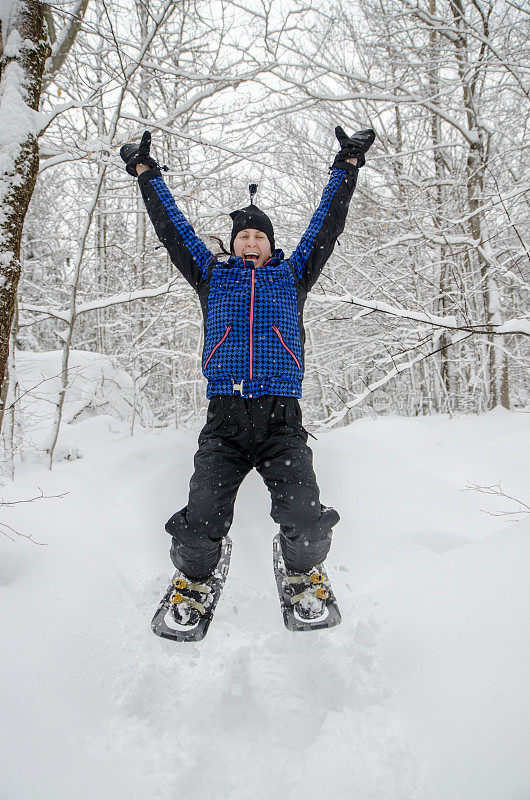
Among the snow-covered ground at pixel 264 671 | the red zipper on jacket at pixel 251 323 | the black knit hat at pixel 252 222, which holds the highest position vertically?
the black knit hat at pixel 252 222

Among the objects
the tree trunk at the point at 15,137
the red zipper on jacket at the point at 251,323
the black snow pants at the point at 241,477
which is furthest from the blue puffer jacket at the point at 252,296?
the tree trunk at the point at 15,137

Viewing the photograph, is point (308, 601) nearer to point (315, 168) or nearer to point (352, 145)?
point (352, 145)

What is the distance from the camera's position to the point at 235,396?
2113 mm

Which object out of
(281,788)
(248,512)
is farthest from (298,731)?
(248,512)

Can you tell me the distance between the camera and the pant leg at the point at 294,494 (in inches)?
78.8

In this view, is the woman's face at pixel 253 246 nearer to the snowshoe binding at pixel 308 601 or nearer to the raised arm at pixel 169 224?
the raised arm at pixel 169 224

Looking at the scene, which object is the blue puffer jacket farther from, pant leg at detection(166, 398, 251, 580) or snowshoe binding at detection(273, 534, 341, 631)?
snowshoe binding at detection(273, 534, 341, 631)

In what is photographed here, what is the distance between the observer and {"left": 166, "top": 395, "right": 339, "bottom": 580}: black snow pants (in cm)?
200

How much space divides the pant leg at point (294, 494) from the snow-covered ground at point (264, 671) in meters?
0.37

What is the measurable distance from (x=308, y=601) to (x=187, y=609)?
55 cm

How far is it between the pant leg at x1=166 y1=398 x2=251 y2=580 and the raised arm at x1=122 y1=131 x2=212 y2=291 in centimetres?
81

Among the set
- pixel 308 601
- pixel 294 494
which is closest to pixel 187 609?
pixel 308 601

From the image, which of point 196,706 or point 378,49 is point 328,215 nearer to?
point 196,706

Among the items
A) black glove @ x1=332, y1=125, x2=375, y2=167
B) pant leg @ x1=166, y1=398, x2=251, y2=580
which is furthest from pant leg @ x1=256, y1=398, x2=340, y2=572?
black glove @ x1=332, y1=125, x2=375, y2=167
